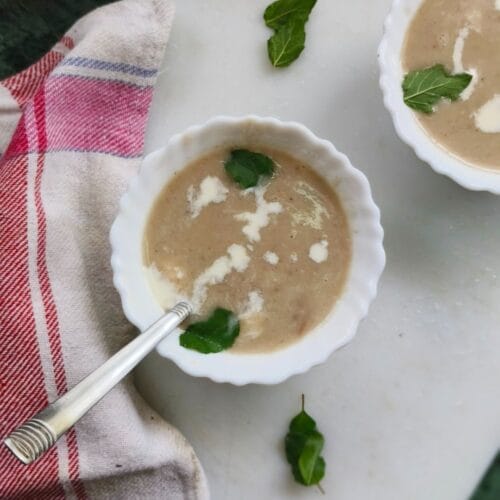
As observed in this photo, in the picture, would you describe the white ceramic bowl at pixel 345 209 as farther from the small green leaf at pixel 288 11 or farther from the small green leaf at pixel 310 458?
the small green leaf at pixel 288 11

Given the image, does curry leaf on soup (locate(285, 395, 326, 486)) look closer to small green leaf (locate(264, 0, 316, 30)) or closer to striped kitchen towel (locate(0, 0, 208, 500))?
striped kitchen towel (locate(0, 0, 208, 500))

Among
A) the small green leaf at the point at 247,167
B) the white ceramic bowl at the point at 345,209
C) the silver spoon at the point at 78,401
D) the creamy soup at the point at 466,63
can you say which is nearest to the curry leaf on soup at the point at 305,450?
the white ceramic bowl at the point at 345,209

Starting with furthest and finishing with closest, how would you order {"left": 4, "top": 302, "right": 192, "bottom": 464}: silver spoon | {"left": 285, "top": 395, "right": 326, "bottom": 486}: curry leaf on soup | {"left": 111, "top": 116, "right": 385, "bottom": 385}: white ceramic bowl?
{"left": 285, "top": 395, "right": 326, "bottom": 486}: curry leaf on soup → {"left": 111, "top": 116, "right": 385, "bottom": 385}: white ceramic bowl → {"left": 4, "top": 302, "right": 192, "bottom": 464}: silver spoon

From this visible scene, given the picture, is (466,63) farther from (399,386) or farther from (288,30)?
(399,386)

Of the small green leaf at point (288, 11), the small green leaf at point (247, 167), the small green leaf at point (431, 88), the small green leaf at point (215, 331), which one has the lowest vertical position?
the small green leaf at point (215, 331)

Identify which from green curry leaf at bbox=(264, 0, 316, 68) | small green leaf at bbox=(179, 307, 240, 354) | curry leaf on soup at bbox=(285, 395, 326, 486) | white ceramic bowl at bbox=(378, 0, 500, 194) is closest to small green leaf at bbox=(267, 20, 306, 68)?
green curry leaf at bbox=(264, 0, 316, 68)

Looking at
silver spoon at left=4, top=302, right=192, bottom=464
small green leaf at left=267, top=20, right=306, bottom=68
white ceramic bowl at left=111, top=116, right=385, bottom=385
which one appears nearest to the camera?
silver spoon at left=4, top=302, right=192, bottom=464
